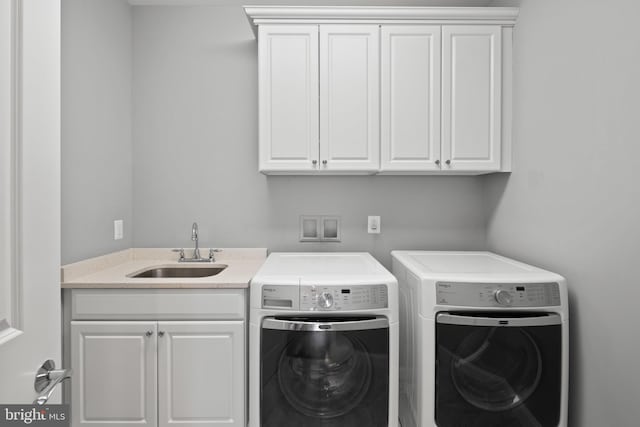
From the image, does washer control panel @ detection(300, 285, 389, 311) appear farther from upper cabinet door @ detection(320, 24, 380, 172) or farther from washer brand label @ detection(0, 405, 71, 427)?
washer brand label @ detection(0, 405, 71, 427)

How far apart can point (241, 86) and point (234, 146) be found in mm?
389

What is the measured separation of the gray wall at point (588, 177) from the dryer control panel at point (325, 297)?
33.3 inches

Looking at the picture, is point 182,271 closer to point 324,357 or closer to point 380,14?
point 324,357

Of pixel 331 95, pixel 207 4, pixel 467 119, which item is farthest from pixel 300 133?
pixel 207 4

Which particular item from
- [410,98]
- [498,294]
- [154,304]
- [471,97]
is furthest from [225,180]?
[498,294]

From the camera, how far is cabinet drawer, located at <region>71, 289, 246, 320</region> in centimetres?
174

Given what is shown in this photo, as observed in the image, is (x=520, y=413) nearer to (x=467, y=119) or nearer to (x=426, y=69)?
(x=467, y=119)

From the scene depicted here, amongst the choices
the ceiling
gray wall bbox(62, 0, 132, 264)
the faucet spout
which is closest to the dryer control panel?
the faucet spout

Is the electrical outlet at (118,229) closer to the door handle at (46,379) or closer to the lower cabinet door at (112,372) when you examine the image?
the lower cabinet door at (112,372)

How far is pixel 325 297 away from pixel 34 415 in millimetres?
1060

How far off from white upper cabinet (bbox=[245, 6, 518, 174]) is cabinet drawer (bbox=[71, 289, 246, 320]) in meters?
0.77

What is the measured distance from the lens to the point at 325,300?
1.58 metres

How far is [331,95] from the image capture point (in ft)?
6.84

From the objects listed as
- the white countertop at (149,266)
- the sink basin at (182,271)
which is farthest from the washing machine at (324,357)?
the sink basin at (182,271)
